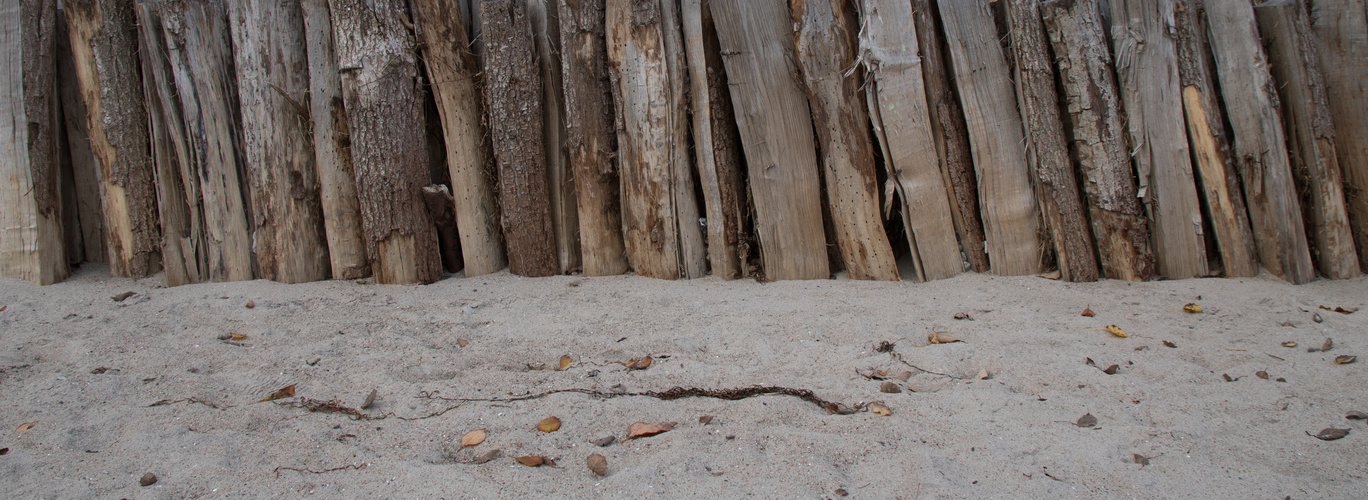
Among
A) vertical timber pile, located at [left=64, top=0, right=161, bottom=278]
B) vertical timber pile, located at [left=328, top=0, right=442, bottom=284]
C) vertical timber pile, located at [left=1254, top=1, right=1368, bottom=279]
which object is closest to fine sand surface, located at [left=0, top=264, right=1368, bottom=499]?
vertical timber pile, located at [left=1254, top=1, right=1368, bottom=279]

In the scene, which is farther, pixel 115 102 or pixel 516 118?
pixel 115 102

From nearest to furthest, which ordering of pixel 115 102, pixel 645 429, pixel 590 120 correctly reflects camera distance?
pixel 645 429 → pixel 590 120 → pixel 115 102

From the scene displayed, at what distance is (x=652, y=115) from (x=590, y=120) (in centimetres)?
28

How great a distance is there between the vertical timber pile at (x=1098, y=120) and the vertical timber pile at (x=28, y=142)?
439 centimetres

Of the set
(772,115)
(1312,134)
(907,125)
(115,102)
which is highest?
(115,102)

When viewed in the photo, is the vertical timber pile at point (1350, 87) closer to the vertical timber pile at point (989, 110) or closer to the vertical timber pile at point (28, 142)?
the vertical timber pile at point (989, 110)

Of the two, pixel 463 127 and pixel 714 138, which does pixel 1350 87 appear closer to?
pixel 714 138

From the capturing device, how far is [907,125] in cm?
A: 317

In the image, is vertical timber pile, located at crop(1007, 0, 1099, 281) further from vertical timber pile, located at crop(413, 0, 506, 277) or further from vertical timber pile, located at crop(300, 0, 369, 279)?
vertical timber pile, located at crop(300, 0, 369, 279)

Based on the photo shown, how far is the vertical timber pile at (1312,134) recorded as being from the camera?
2963mm

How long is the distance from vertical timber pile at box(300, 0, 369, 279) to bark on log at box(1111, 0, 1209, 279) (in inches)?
126

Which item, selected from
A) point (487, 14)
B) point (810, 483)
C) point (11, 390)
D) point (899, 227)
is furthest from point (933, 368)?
point (11, 390)

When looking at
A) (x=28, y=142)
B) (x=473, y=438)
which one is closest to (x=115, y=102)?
(x=28, y=142)

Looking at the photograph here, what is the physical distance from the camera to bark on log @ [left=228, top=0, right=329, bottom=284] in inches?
137
